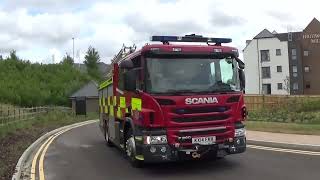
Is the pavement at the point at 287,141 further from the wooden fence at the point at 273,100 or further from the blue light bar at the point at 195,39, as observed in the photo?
the wooden fence at the point at 273,100

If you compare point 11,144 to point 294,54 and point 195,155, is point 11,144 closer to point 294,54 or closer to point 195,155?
point 195,155

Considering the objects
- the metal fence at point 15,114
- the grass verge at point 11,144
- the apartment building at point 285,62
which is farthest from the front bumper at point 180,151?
the apartment building at point 285,62

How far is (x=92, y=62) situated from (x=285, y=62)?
117 feet

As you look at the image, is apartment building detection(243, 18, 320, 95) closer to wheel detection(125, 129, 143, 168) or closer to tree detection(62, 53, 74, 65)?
tree detection(62, 53, 74, 65)

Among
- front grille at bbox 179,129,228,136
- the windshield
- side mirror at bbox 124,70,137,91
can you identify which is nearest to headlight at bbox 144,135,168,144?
front grille at bbox 179,129,228,136

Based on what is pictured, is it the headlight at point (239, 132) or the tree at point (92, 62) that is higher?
the tree at point (92, 62)

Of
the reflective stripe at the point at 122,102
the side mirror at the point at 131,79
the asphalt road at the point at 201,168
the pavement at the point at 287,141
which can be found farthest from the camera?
the pavement at the point at 287,141

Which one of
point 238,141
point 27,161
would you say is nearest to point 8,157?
point 27,161

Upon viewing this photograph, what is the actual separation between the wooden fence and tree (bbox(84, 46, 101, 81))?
56833mm

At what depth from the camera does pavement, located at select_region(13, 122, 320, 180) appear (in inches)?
484

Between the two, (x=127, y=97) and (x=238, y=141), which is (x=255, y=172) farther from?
(x=127, y=97)

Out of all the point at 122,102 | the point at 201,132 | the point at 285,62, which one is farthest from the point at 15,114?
the point at 285,62

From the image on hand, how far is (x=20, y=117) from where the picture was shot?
39.9m

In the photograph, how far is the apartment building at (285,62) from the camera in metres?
85.8
